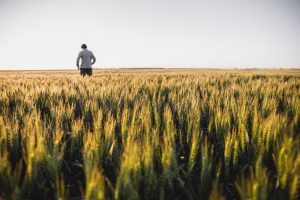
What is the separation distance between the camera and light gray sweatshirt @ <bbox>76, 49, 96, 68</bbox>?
969 cm

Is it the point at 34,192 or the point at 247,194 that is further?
the point at 34,192

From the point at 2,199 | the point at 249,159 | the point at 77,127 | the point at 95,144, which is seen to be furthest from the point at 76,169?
the point at 249,159

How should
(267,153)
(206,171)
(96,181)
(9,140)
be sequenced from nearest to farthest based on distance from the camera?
1. (96,181)
2. (206,171)
3. (267,153)
4. (9,140)

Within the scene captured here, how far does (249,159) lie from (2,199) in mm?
1162

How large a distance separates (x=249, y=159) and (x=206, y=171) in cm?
41

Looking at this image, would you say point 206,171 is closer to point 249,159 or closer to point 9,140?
point 249,159

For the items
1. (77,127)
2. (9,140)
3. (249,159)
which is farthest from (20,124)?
(249,159)

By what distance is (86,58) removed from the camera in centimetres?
976

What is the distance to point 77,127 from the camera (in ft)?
5.12

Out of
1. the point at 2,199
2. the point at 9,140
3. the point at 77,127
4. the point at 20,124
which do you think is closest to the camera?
the point at 2,199

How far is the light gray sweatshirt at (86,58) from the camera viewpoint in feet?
31.8

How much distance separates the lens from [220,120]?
5.81ft

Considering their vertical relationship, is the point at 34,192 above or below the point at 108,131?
below

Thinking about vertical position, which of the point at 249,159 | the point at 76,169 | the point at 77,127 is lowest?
the point at 76,169
